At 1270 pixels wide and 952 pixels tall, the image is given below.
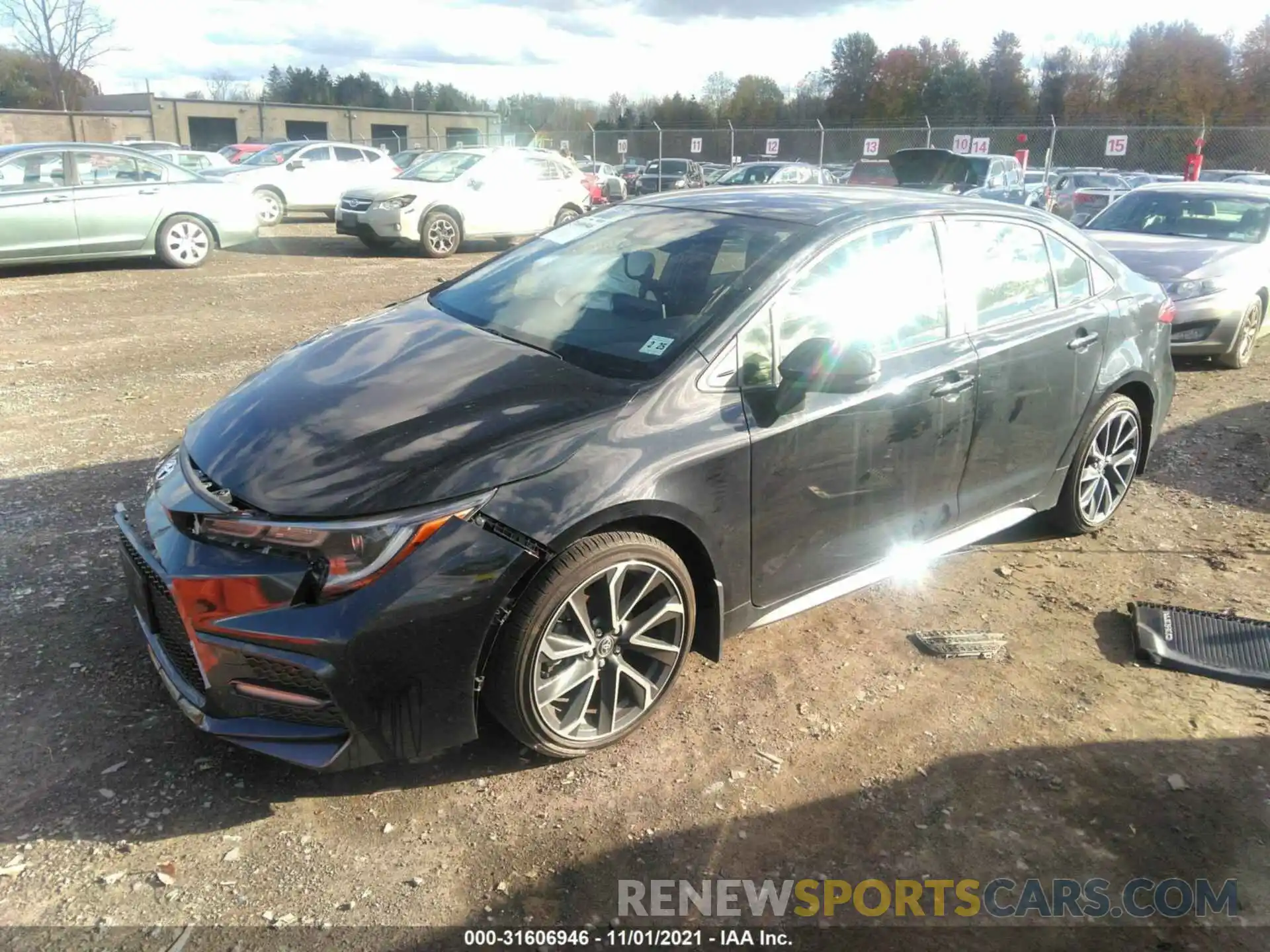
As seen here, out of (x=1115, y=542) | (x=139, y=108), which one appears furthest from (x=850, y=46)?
(x=1115, y=542)

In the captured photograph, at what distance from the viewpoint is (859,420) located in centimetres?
341

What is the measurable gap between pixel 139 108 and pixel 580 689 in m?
63.9

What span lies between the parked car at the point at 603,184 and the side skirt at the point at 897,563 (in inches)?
180

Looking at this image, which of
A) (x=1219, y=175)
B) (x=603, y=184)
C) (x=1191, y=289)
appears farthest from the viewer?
(x=1219, y=175)

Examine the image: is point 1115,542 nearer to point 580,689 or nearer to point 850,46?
point 580,689

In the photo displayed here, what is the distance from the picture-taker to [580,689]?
3.01 m

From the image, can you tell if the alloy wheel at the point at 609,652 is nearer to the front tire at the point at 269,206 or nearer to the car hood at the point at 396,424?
the car hood at the point at 396,424

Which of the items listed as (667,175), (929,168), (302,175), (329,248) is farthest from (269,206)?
(929,168)

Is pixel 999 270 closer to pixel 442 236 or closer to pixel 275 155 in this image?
pixel 442 236

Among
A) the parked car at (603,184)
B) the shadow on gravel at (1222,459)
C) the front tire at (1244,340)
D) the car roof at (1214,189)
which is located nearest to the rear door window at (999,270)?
the shadow on gravel at (1222,459)

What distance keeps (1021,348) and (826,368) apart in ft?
4.44

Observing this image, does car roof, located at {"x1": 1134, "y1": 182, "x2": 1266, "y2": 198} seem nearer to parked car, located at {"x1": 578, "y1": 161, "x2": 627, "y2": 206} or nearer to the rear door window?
parked car, located at {"x1": 578, "y1": 161, "x2": 627, "y2": 206}

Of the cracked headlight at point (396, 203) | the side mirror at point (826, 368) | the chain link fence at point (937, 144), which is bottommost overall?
the side mirror at point (826, 368)

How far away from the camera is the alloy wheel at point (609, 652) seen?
2.88m
